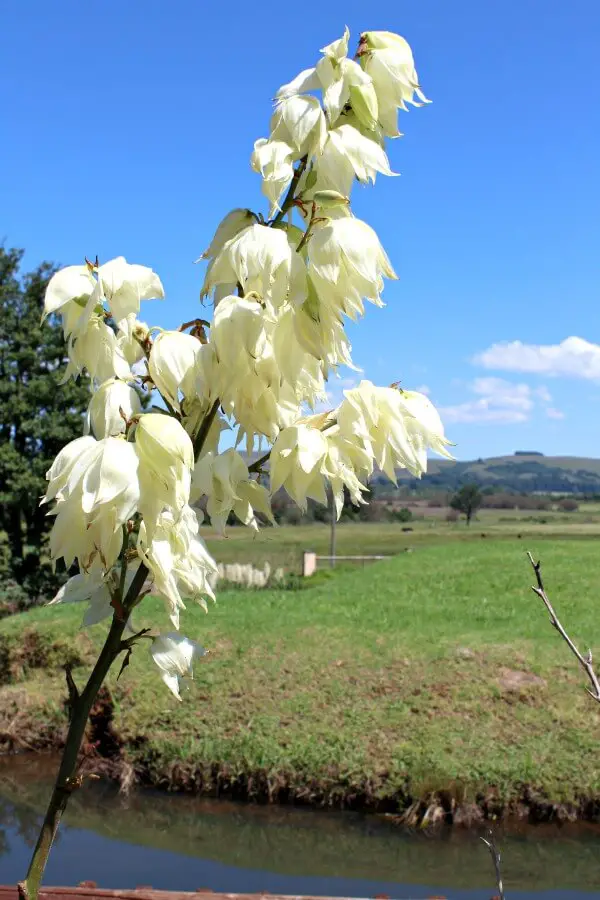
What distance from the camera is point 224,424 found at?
1141 mm

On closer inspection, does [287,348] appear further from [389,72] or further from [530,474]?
[530,474]

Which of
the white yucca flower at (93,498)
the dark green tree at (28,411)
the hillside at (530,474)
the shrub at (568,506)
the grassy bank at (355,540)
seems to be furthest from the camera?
the hillside at (530,474)

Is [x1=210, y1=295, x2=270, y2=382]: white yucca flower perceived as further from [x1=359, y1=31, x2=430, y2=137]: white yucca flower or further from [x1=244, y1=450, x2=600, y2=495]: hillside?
[x1=244, y1=450, x2=600, y2=495]: hillside

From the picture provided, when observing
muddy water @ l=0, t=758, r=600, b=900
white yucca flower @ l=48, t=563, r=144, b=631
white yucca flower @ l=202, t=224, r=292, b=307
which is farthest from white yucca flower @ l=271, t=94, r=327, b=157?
muddy water @ l=0, t=758, r=600, b=900

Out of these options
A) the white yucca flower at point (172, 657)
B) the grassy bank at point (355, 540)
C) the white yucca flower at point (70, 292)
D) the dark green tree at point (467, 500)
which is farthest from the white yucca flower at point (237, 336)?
the dark green tree at point (467, 500)

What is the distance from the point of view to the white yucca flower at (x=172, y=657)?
1.12 metres

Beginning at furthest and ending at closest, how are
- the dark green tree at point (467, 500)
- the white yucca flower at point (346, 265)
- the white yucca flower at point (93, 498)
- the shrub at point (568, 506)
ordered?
the shrub at point (568, 506) → the dark green tree at point (467, 500) → the white yucca flower at point (346, 265) → the white yucca flower at point (93, 498)

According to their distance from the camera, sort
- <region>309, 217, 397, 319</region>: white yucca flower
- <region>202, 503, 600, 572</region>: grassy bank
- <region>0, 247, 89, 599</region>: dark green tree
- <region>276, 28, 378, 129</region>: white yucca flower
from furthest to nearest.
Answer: <region>202, 503, 600, 572</region>: grassy bank, <region>0, 247, 89, 599</region>: dark green tree, <region>276, 28, 378, 129</region>: white yucca flower, <region>309, 217, 397, 319</region>: white yucca flower

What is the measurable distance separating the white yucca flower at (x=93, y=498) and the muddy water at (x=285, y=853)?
5308mm

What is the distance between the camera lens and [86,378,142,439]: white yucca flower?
38.5 inches

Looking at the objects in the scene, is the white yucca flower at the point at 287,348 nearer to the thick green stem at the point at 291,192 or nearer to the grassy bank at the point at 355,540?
the thick green stem at the point at 291,192

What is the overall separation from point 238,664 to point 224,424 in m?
7.54

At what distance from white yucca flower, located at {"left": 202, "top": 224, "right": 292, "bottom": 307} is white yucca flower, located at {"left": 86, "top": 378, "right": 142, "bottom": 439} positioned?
0.58 ft

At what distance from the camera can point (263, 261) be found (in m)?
0.98
